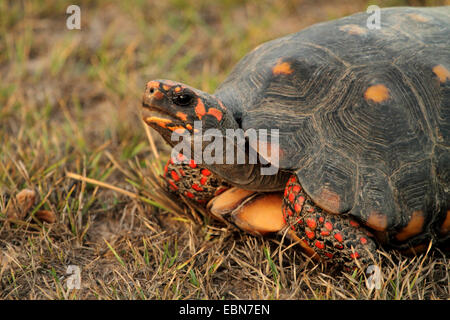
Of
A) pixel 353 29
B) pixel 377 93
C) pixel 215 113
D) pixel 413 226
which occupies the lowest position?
pixel 413 226

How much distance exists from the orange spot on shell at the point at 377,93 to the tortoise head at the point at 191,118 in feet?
2.36

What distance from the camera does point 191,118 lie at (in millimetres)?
2590

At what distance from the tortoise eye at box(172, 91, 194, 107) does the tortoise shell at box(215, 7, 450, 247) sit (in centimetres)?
36

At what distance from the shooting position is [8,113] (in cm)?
436

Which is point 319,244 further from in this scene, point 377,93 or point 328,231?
point 377,93

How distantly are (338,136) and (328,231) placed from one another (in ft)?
1.66

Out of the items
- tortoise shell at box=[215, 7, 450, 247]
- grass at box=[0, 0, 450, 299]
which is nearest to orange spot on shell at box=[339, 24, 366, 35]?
tortoise shell at box=[215, 7, 450, 247]

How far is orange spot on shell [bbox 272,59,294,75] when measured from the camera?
9.44ft

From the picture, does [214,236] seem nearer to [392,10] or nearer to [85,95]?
[392,10]

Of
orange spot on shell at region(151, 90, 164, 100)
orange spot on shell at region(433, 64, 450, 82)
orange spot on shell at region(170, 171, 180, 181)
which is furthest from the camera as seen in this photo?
orange spot on shell at region(170, 171, 180, 181)

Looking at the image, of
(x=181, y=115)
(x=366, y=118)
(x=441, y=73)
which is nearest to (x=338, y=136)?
(x=366, y=118)

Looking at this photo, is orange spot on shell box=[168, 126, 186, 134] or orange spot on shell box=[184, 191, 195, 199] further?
orange spot on shell box=[184, 191, 195, 199]

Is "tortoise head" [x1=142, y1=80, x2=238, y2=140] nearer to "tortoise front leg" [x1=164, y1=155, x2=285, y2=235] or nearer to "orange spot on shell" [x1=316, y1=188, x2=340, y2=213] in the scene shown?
"tortoise front leg" [x1=164, y1=155, x2=285, y2=235]
